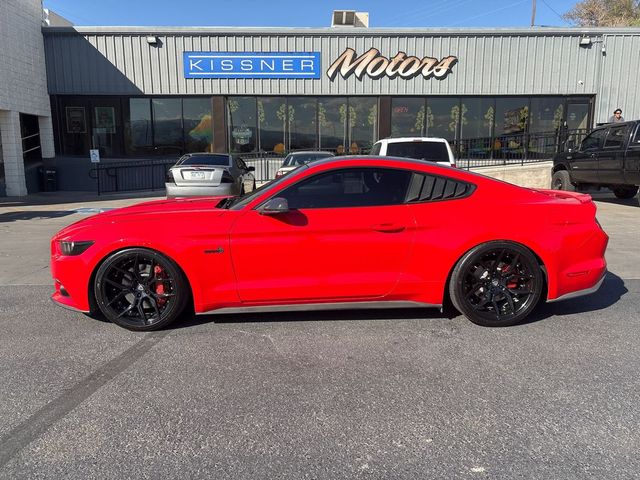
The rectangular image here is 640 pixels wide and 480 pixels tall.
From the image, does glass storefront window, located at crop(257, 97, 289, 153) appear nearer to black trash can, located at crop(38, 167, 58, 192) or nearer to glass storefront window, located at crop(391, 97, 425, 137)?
glass storefront window, located at crop(391, 97, 425, 137)

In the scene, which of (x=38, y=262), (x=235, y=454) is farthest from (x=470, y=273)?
(x=38, y=262)

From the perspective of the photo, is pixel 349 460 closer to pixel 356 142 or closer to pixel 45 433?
pixel 45 433

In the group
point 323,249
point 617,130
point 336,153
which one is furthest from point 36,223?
point 617,130

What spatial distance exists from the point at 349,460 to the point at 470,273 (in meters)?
2.26

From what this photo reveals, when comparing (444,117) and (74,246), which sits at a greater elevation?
(444,117)

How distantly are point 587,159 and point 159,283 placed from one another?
444 inches

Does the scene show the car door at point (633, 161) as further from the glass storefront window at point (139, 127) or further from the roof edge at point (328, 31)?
the glass storefront window at point (139, 127)

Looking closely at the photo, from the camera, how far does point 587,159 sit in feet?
39.1

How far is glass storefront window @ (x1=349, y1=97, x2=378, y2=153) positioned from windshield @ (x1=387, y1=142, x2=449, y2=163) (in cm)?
873

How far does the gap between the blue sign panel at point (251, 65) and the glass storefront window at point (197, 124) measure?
100cm

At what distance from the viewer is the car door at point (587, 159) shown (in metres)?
11.7

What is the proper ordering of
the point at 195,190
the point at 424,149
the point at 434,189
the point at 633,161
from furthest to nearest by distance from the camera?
1. the point at 195,190
2. the point at 633,161
3. the point at 424,149
4. the point at 434,189

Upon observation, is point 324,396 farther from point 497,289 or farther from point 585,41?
point 585,41

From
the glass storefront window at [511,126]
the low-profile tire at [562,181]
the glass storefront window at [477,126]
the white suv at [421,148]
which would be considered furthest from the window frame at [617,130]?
the glass storefront window at [477,126]
